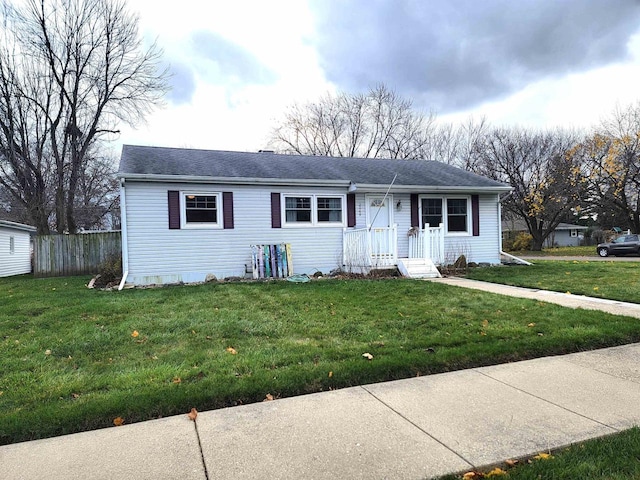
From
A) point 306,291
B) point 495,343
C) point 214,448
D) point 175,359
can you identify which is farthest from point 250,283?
point 214,448

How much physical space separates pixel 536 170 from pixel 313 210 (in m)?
27.5

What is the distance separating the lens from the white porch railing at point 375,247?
11242 mm

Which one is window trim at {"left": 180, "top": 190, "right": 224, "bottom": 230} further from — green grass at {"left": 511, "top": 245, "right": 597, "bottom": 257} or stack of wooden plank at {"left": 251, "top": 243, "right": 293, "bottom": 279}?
green grass at {"left": 511, "top": 245, "right": 597, "bottom": 257}

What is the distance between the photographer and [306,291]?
8484 millimetres

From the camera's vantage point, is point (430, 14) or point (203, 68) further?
point (203, 68)

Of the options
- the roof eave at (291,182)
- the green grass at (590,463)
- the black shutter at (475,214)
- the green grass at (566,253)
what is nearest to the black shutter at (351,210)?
the roof eave at (291,182)

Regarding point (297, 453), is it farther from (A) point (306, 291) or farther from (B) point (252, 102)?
(B) point (252, 102)

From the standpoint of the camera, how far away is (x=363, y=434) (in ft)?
8.54

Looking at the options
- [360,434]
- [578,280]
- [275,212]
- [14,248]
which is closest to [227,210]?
[275,212]

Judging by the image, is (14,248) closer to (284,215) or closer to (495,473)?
(284,215)

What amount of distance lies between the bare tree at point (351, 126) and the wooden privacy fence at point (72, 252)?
1871 centimetres

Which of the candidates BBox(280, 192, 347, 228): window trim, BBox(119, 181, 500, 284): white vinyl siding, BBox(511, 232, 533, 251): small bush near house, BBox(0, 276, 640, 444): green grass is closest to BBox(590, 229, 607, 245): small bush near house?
BBox(511, 232, 533, 251): small bush near house

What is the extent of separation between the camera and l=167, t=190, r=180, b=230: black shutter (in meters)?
10.9

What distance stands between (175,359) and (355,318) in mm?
2666
